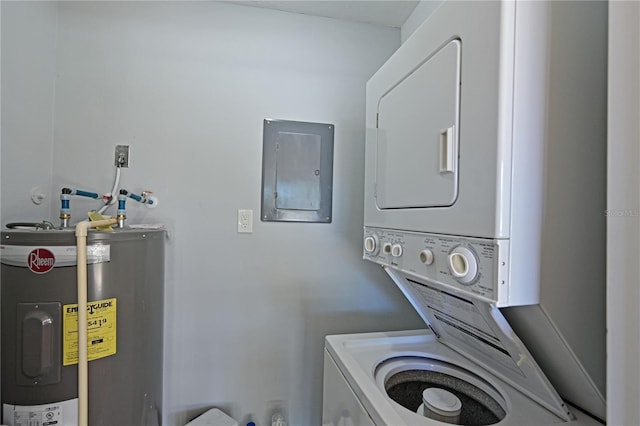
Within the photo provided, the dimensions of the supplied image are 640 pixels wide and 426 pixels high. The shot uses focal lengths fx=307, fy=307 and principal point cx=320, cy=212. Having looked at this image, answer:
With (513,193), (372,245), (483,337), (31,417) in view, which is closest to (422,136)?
(513,193)

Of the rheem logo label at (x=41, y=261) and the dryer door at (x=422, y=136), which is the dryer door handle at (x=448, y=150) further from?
the rheem logo label at (x=41, y=261)

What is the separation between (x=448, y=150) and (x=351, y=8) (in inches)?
58.2

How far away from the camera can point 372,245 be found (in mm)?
1274

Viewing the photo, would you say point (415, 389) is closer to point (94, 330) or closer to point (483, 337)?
point (483, 337)

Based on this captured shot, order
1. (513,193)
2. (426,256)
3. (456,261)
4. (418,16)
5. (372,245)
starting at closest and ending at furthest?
(513,193) < (456,261) < (426,256) < (372,245) < (418,16)

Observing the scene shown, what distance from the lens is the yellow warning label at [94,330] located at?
112 centimetres

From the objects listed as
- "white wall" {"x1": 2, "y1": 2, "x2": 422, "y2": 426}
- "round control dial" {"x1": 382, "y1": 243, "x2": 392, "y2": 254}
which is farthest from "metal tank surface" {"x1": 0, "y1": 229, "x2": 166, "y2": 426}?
"round control dial" {"x1": 382, "y1": 243, "x2": 392, "y2": 254}

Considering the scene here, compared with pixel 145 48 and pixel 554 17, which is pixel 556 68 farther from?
pixel 145 48

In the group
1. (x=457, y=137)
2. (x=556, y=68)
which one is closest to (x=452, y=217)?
(x=457, y=137)

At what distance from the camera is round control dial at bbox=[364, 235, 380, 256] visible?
124 cm

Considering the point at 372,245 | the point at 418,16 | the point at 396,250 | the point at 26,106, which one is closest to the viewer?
the point at 396,250

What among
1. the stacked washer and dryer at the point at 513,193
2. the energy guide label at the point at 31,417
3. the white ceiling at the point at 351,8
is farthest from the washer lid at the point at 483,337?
the white ceiling at the point at 351,8

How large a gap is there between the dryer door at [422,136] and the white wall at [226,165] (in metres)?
0.79

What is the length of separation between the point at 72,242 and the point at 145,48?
1.23 m
